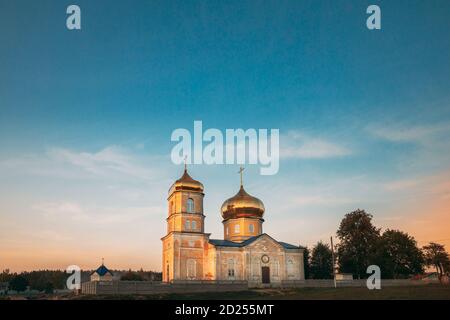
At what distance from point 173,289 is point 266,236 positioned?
15.0m

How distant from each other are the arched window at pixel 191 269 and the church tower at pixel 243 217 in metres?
8.84

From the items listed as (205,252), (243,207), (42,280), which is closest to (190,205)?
(205,252)

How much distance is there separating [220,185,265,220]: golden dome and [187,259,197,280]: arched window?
1016 cm

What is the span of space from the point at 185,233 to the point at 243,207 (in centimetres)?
1050

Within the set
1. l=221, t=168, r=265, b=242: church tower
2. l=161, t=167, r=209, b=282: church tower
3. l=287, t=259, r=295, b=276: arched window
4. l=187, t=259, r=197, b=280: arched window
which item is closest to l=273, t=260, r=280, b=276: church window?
l=287, t=259, r=295, b=276: arched window

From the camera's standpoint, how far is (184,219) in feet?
158

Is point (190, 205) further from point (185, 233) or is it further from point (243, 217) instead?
point (243, 217)

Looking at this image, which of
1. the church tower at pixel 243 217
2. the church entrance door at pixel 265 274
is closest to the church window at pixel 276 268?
the church entrance door at pixel 265 274

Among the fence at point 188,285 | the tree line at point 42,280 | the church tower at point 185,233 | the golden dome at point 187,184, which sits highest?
the golden dome at point 187,184

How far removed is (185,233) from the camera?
47.8 meters

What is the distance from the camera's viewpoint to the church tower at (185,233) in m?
47.2

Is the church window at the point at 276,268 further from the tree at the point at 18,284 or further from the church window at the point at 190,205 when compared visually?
the tree at the point at 18,284
